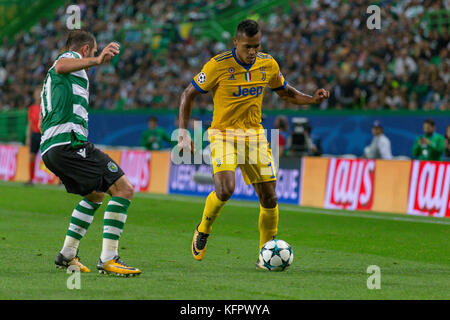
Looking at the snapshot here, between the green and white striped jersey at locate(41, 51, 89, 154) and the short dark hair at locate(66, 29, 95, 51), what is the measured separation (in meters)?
0.12

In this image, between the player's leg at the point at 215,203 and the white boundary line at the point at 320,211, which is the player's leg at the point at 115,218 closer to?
the player's leg at the point at 215,203

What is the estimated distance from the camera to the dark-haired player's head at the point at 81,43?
775cm

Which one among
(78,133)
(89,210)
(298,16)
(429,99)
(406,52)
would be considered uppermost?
(298,16)

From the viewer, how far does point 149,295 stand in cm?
652

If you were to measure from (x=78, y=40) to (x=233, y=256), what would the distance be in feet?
10.2

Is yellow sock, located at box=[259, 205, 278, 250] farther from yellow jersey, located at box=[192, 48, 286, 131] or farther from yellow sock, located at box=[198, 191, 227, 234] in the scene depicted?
yellow jersey, located at box=[192, 48, 286, 131]

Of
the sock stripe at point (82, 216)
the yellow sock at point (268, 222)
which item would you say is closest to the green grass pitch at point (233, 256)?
the yellow sock at point (268, 222)

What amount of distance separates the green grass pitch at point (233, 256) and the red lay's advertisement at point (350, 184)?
2.04 feet

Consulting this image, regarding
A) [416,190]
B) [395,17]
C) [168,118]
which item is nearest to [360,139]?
[395,17]

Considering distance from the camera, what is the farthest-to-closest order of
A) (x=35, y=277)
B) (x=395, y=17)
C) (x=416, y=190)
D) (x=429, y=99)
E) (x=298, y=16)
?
(x=298, y=16), (x=395, y=17), (x=429, y=99), (x=416, y=190), (x=35, y=277)

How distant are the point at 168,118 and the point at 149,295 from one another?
63.1 feet

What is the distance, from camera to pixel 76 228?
7.98 meters

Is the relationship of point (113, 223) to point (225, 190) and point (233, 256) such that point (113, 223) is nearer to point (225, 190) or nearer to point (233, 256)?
point (225, 190)

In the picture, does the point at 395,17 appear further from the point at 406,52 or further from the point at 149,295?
the point at 149,295
